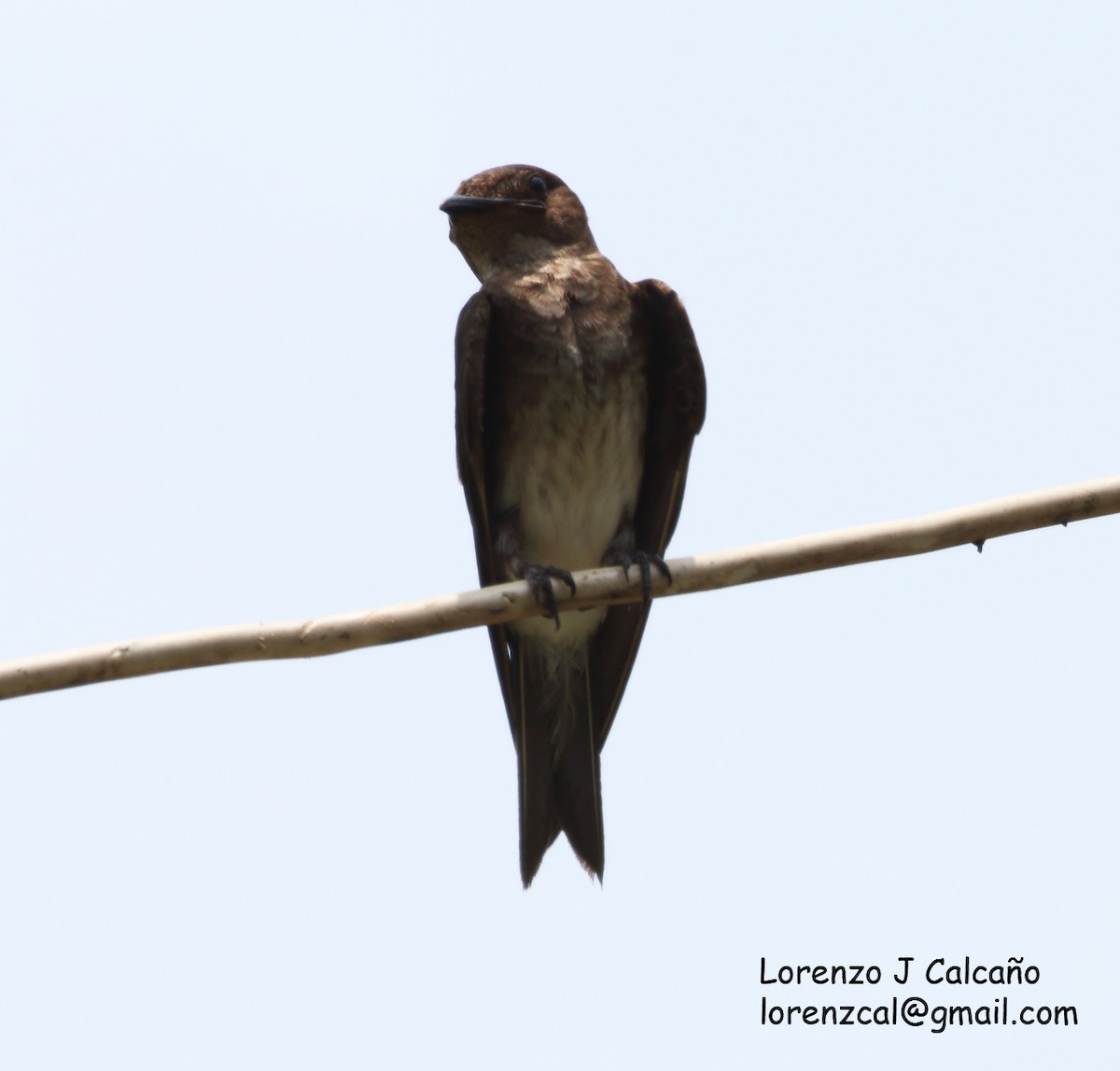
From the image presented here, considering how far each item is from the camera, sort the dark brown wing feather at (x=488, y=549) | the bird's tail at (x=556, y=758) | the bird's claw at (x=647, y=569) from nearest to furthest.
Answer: the bird's claw at (x=647, y=569) → the bird's tail at (x=556, y=758) → the dark brown wing feather at (x=488, y=549)

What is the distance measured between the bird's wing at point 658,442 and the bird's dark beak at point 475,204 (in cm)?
76

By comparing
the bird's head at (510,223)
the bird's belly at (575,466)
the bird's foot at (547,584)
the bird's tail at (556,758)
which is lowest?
the bird's tail at (556,758)

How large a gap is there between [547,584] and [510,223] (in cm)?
241

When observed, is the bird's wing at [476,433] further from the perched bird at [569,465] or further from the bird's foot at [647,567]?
the bird's foot at [647,567]

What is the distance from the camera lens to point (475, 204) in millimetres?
6988

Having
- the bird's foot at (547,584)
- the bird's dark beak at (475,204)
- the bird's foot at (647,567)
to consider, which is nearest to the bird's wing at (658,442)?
the bird's foot at (647,567)

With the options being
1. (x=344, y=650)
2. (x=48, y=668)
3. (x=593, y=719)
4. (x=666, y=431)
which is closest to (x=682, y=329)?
(x=666, y=431)

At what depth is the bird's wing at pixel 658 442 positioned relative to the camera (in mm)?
6531

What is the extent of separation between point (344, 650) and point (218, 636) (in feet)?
1.26

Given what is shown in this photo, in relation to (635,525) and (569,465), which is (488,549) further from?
(635,525)

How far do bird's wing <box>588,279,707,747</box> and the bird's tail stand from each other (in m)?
0.11

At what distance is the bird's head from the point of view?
6.99 meters

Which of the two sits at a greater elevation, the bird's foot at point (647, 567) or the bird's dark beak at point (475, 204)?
the bird's dark beak at point (475, 204)

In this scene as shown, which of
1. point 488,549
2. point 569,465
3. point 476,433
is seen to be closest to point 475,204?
point 476,433
